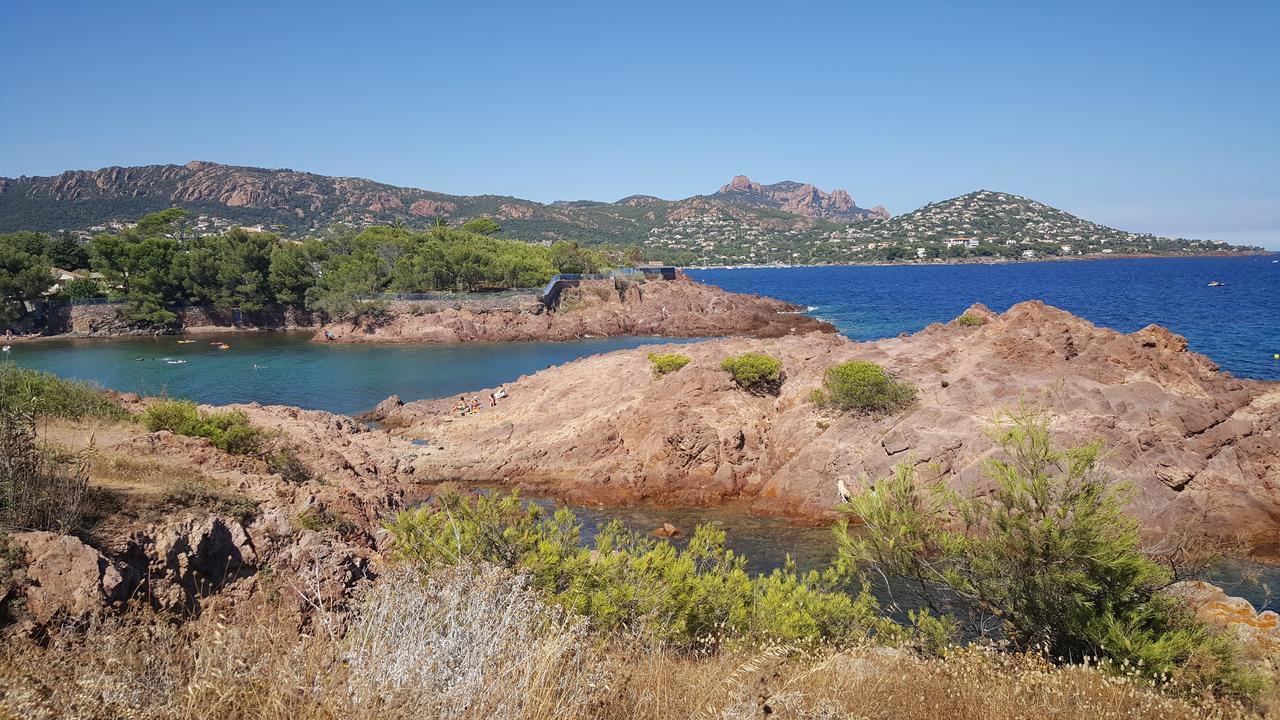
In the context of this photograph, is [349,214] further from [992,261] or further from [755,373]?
[755,373]

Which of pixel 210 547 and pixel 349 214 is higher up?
pixel 349 214

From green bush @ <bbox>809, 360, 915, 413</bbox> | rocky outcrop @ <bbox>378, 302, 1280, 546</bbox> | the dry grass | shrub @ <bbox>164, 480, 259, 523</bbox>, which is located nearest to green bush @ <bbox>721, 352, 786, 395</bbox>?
rocky outcrop @ <bbox>378, 302, 1280, 546</bbox>

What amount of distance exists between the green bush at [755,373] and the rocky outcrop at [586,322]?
26893 mm

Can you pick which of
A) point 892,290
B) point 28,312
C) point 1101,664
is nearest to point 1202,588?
point 1101,664

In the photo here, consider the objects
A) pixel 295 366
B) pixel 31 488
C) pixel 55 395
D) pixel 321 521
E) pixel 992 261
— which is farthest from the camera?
pixel 992 261

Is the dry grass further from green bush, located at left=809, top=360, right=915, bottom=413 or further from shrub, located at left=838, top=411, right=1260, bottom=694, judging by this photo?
green bush, located at left=809, top=360, right=915, bottom=413

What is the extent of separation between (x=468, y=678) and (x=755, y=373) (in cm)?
1918

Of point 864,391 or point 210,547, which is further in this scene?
point 864,391

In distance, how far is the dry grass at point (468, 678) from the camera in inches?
138

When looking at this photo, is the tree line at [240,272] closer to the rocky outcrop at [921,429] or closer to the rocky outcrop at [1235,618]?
the rocky outcrop at [921,429]

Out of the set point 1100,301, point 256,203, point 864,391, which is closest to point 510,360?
point 864,391

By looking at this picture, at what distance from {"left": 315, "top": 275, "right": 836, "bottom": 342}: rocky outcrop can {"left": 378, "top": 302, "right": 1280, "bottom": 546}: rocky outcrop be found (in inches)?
→ 1066

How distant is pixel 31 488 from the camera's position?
6367mm

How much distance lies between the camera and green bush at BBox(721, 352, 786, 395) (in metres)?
22.4
